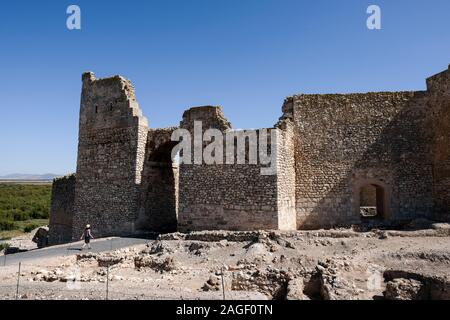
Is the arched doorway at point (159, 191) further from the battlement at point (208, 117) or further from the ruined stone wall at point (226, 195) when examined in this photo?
the ruined stone wall at point (226, 195)

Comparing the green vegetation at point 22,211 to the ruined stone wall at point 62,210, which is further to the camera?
the green vegetation at point 22,211

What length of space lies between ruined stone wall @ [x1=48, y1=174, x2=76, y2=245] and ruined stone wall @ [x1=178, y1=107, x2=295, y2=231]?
9454 mm

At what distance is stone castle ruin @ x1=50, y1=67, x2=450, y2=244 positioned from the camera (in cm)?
1460

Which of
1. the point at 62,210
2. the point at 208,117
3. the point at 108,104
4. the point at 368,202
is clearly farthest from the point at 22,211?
the point at 368,202

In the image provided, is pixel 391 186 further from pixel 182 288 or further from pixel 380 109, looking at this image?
pixel 182 288

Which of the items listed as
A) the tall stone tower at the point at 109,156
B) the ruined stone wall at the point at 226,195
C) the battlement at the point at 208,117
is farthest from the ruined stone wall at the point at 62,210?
the battlement at the point at 208,117

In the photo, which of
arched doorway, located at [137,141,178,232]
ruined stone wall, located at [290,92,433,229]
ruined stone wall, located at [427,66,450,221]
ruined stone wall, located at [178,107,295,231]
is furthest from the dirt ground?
arched doorway, located at [137,141,178,232]

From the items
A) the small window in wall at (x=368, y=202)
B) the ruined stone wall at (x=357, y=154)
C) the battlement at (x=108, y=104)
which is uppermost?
the battlement at (x=108, y=104)

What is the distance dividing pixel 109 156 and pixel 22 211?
35544mm

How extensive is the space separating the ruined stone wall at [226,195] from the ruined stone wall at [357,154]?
1.12 metres

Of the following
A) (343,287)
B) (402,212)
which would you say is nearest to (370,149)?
(402,212)

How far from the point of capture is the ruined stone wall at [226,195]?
46.0 feet

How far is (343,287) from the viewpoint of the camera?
8773 mm
